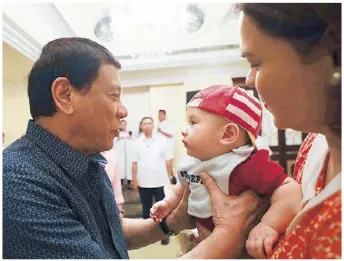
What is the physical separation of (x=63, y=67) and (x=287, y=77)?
23.6 inches

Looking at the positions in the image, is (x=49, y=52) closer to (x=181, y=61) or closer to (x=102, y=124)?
(x=102, y=124)

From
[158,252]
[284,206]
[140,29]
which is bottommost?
[158,252]

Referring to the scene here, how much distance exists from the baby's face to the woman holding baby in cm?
41

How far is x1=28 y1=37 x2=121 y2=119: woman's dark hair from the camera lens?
35.5 inches

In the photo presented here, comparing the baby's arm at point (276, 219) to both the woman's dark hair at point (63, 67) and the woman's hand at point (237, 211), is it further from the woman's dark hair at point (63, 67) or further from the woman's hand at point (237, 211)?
the woman's dark hair at point (63, 67)

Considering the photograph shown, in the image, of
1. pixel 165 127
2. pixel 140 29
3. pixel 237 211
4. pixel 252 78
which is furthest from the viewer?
pixel 165 127

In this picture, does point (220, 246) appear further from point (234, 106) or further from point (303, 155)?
point (234, 106)

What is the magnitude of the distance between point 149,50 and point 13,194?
13.1 ft

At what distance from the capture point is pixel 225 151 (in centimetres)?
111

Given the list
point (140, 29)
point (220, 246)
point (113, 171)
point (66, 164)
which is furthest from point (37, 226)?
point (140, 29)

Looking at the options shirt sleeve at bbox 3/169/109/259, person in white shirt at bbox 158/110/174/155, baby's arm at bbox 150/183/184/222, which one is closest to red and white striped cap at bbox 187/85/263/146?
baby's arm at bbox 150/183/184/222

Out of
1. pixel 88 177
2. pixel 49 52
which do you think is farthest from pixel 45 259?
pixel 49 52

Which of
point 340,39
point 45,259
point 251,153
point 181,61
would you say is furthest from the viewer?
point 181,61

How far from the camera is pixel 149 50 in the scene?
14.8 feet
